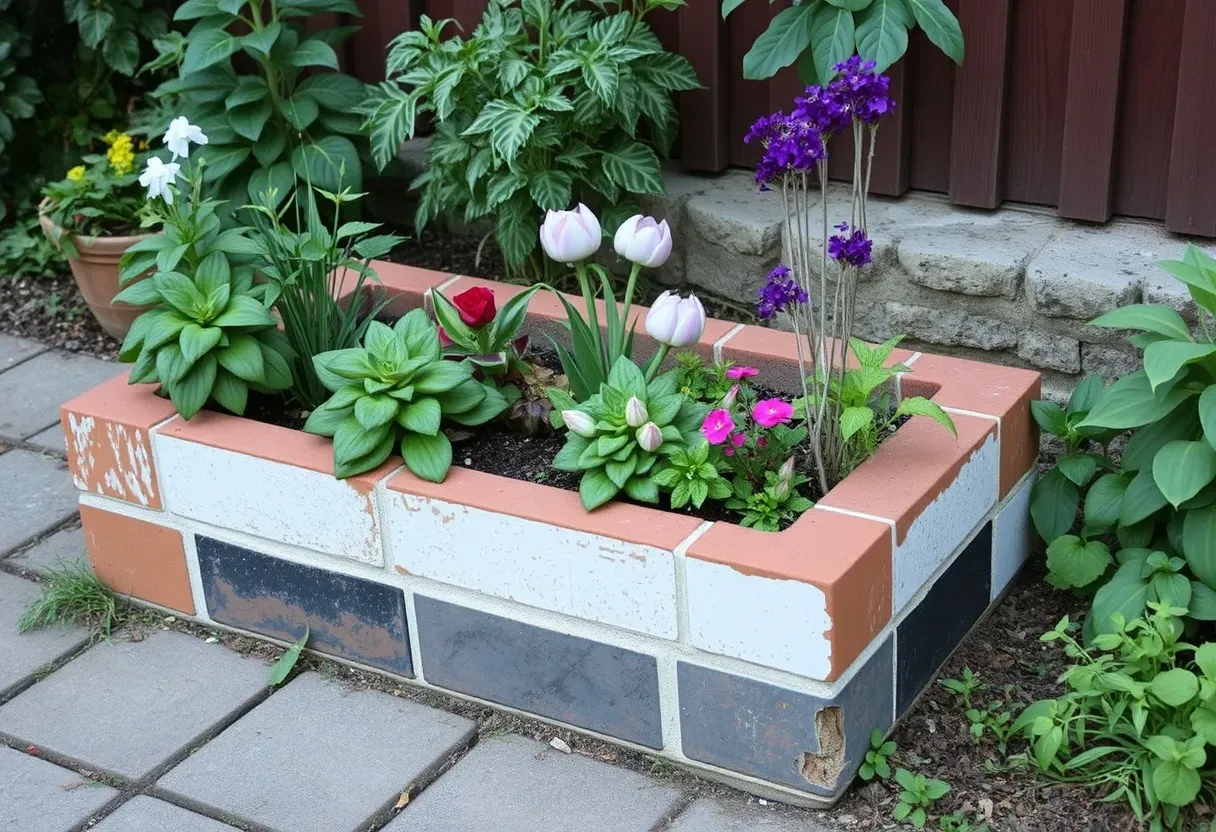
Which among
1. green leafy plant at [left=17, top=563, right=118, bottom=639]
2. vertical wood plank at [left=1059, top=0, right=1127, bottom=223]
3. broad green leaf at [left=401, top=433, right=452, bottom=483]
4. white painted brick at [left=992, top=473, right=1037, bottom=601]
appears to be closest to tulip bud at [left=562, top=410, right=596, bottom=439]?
broad green leaf at [left=401, top=433, right=452, bottom=483]

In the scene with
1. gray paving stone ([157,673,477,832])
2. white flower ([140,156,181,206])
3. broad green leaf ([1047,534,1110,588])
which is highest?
white flower ([140,156,181,206])

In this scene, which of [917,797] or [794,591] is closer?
[794,591]

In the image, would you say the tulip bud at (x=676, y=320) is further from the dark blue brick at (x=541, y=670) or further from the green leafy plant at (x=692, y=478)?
the dark blue brick at (x=541, y=670)

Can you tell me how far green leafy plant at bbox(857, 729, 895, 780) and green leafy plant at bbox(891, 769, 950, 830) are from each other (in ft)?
0.13

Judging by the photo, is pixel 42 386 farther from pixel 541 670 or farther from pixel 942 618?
pixel 942 618

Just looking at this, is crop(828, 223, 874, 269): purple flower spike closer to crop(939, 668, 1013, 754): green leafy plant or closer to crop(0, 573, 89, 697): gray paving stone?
crop(939, 668, 1013, 754): green leafy plant

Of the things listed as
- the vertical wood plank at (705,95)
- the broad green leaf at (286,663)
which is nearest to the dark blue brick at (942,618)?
the broad green leaf at (286,663)

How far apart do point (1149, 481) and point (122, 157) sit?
9.26 feet

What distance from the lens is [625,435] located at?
2482 mm

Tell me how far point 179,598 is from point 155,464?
292 millimetres

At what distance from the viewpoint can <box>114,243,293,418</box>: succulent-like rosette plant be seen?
2.77 metres

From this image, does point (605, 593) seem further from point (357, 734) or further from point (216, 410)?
point (216, 410)

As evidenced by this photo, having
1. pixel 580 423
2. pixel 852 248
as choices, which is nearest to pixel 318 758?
pixel 580 423

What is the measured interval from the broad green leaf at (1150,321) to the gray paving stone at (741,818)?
952 mm
